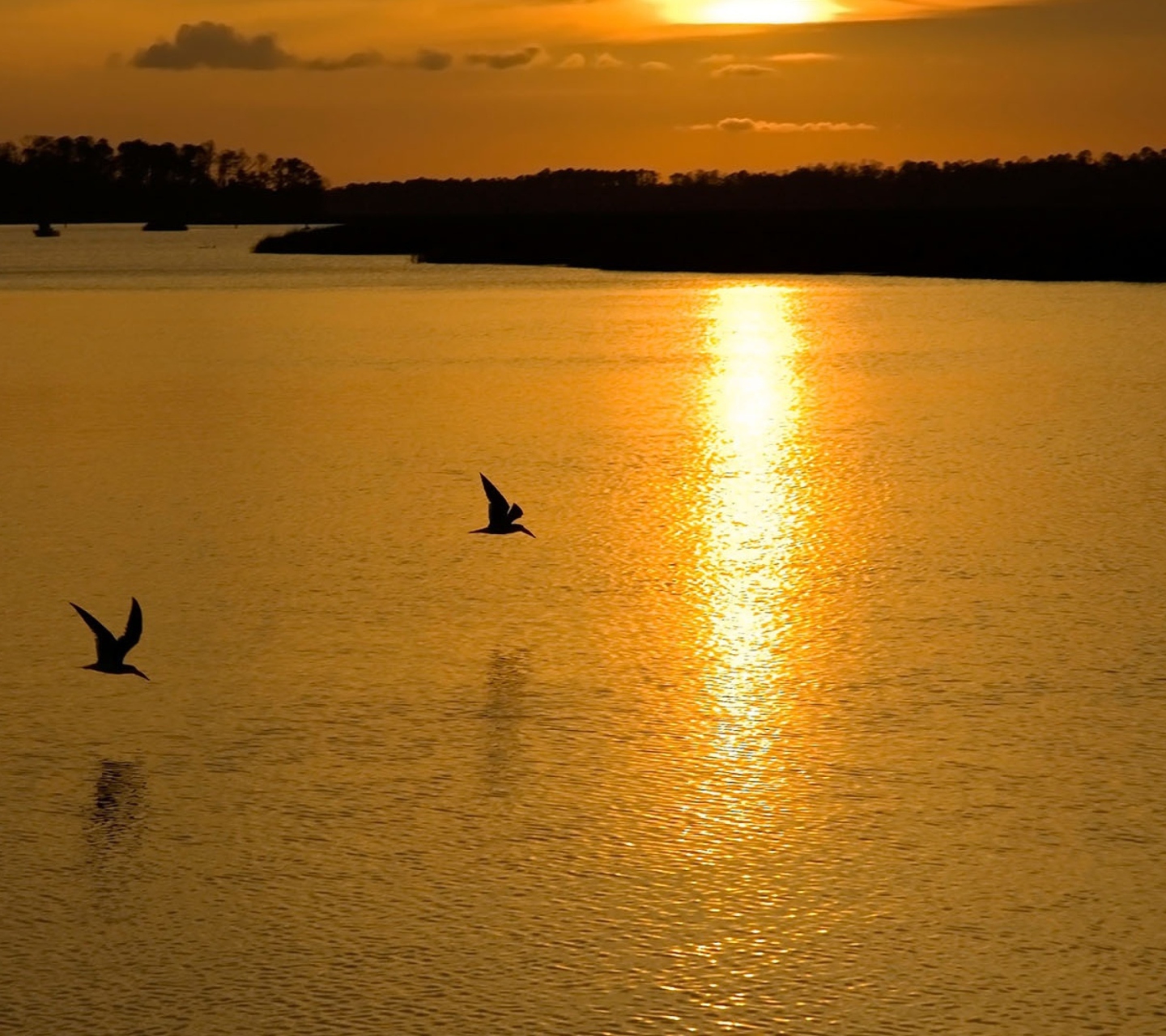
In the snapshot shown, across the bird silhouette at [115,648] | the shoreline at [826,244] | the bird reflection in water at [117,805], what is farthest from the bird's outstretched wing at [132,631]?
the shoreline at [826,244]

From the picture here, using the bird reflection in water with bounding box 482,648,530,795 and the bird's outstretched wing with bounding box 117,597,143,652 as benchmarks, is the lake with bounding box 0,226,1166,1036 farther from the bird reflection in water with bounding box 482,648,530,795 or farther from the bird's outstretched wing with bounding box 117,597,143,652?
the bird's outstretched wing with bounding box 117,597,143,652

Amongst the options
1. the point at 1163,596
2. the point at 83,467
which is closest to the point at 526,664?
the point at 1163,596

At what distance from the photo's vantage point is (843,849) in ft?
26.4

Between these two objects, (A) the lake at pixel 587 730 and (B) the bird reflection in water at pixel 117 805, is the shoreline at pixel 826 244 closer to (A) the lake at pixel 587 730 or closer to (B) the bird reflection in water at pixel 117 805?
(A) the lake at pixel 587 730

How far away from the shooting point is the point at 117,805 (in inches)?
341

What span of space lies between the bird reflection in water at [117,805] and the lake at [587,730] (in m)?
0.03

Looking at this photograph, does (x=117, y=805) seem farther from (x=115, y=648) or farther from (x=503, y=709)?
(x=503, y=709)

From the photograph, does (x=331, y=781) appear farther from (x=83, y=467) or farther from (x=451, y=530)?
(x=83, y=467)

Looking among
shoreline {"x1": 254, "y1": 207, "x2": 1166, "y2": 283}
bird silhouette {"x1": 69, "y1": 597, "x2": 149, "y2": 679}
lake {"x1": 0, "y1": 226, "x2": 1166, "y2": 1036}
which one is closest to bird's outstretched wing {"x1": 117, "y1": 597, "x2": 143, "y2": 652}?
bird silhouette {"x1": 69, "y1": 597, "x2": 149, "y2": 679}

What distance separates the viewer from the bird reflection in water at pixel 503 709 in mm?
9188

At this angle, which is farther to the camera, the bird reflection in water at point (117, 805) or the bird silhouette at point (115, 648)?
the bird silhouette at point (115, 648)

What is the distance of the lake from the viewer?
681 cm

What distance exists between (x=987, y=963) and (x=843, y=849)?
126 cm

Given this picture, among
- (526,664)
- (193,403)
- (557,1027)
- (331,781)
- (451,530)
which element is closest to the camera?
(557,1027)
